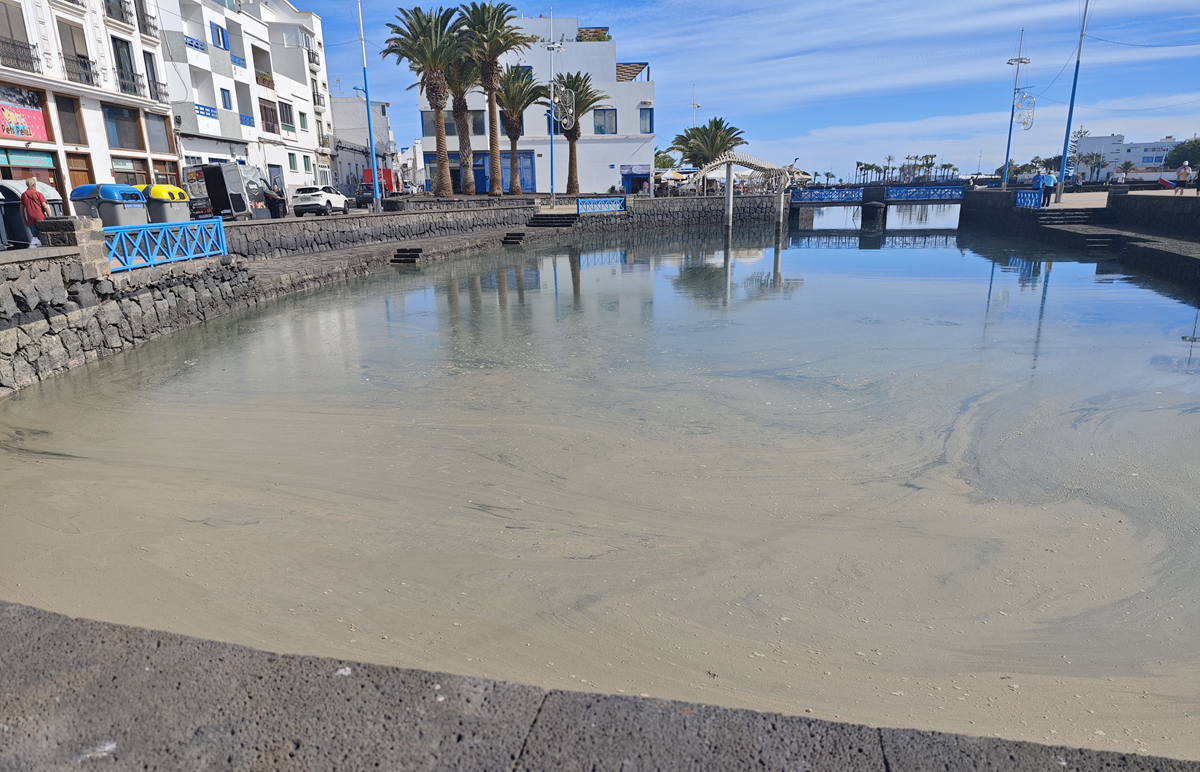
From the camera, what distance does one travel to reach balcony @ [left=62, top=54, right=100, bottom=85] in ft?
85.6

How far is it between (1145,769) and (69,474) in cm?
776

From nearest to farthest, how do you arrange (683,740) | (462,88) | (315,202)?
(683,740), (315,202), (462,88)

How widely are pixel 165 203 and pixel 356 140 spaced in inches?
2125

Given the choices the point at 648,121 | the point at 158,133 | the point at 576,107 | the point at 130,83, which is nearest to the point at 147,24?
the point at 130,83

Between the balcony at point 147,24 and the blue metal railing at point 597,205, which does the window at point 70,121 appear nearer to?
the balcony at point 147,24

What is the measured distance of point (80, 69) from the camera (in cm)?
2675

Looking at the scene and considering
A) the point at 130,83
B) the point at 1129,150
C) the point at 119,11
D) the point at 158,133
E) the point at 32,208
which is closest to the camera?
the point at 32,208

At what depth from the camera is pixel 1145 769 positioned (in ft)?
7.14

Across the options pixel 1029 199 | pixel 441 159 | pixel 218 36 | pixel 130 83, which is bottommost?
pixel 1029 199

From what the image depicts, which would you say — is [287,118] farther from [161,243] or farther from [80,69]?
[161,243]

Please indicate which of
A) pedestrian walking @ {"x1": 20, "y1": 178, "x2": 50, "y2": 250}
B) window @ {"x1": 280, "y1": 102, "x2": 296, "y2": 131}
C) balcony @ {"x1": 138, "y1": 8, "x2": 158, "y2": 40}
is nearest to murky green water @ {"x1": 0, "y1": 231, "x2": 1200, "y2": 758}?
pedestrian walking @ {"x1": 20, "y1": 178, "x2": 50, "y2": 250}

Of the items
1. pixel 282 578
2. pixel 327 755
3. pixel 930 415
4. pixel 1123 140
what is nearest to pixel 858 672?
pixel 327 755

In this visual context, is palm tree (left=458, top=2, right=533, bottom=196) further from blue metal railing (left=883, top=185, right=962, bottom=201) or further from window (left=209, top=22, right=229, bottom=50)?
blue metal railing (left=883, top=185, right=962, bottom=201)

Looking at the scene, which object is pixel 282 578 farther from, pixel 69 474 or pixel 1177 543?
pixel 1177 543
